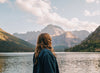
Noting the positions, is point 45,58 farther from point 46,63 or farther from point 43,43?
point 43,43

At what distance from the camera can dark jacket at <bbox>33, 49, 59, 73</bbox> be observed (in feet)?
23.8

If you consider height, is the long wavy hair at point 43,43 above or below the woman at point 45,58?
above

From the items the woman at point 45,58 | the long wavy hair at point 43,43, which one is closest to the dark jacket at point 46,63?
the woman at point 45,58

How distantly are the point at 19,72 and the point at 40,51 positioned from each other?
51.6m

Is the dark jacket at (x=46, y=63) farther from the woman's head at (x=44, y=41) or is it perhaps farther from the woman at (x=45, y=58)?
the woman's head at (x=44, y=41)

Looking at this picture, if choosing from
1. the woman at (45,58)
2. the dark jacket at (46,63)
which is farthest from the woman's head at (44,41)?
the dark jacket at (46,63)

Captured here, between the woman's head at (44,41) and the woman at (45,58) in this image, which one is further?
the woman's head at (44,41)

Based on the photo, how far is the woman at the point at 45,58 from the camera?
729 centimetres

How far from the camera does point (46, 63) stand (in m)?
7.27

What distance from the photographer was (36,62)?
26.2ft

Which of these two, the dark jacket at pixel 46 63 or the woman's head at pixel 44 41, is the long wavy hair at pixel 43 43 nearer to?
the woman's head at pixel 44 41

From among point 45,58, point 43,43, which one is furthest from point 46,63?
point 43,43

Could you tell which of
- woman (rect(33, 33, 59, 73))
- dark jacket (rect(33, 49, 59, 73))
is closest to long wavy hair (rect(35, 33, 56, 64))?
woman (rect(33, 33, 59, 73))

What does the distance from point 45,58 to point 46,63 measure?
0.78 ft
